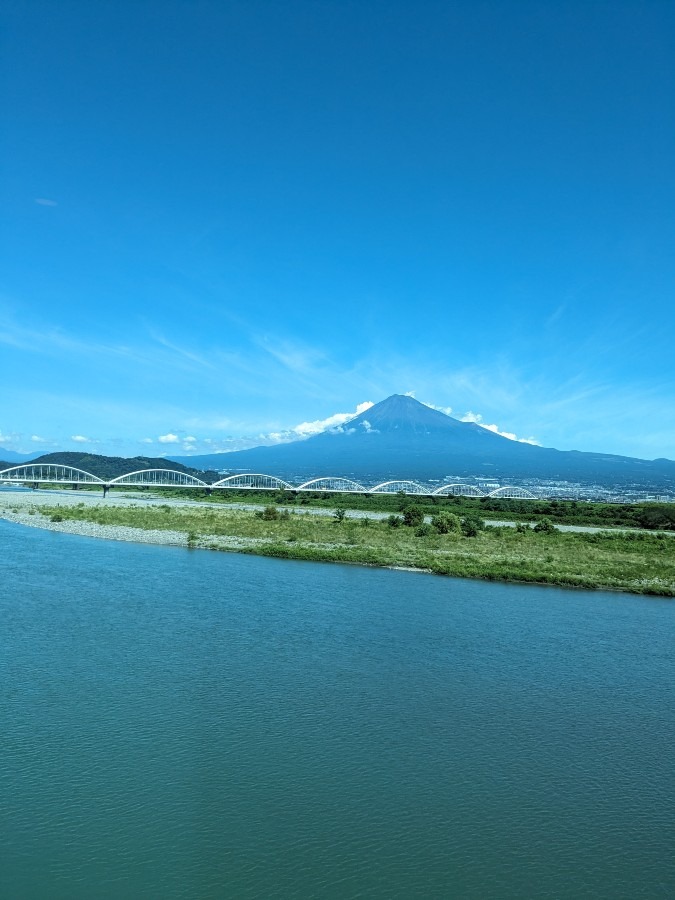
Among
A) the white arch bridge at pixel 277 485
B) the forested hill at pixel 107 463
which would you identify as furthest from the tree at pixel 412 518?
the forested hill at pixel 107 463

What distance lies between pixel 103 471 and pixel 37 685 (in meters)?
95.5

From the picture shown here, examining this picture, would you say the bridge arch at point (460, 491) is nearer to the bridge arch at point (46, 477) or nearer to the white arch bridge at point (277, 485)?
the white arch bridge at point (277, 485)

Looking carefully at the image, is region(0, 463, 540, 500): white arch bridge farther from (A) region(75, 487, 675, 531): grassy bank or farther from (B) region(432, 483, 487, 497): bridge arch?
(A) region(75, 487, 675, 531): grassy bank

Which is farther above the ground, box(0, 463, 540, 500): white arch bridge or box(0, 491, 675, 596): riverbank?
box(0, 463, 540, 500): white arch bridge

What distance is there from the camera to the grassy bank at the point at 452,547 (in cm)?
2130

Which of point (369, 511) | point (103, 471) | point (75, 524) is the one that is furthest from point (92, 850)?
point (103, 471)

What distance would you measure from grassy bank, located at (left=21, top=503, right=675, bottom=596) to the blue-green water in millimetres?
6136

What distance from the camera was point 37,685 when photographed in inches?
388

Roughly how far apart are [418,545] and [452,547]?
1341 mm

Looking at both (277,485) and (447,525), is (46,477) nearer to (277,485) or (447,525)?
(277,485)

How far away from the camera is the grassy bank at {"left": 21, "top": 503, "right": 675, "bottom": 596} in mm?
21297

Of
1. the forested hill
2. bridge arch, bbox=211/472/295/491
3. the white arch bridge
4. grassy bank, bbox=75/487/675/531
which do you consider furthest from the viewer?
the forested hill

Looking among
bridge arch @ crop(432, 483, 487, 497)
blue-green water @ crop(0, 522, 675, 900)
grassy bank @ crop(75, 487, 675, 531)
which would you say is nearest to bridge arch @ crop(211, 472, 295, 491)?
grassy bank @ crop(75, 487, 675, 531)

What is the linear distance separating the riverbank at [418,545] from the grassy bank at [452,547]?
0.10ft
